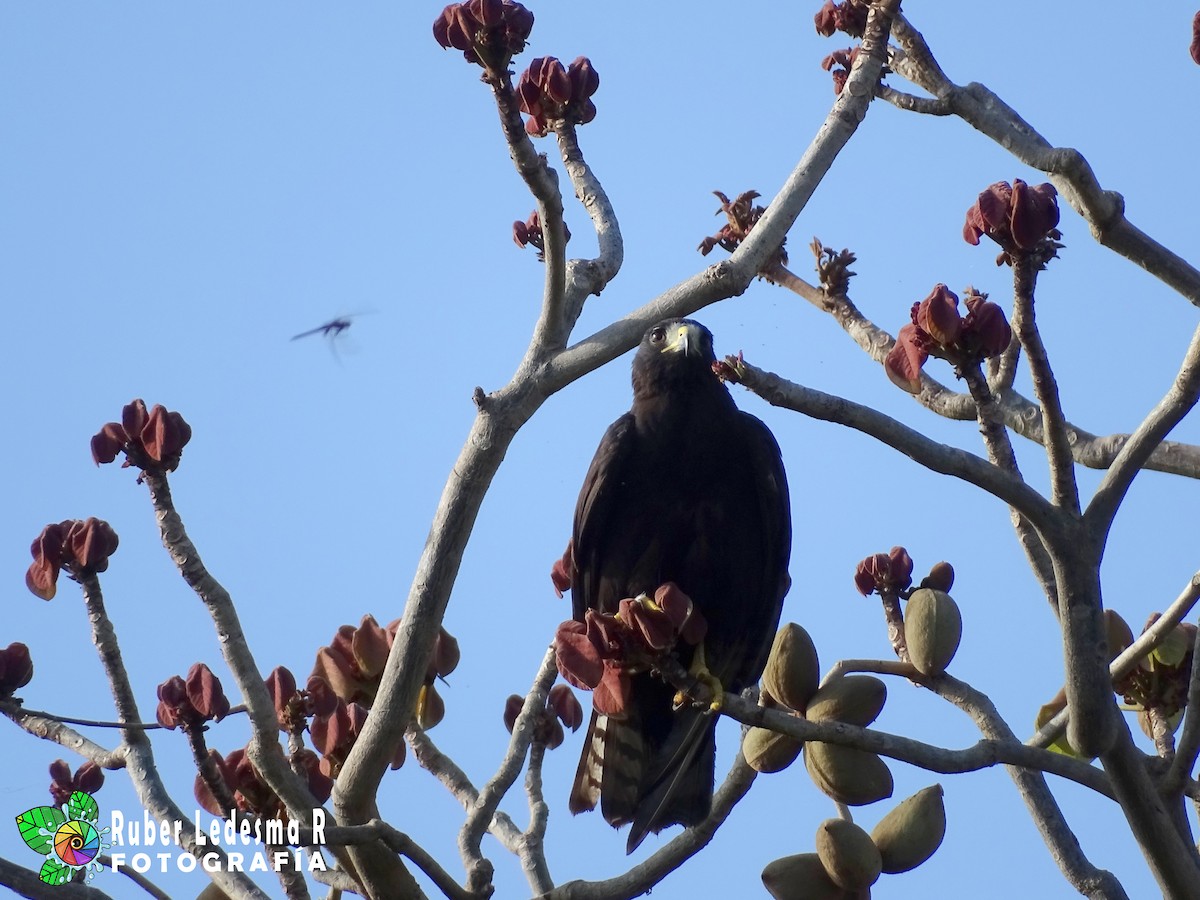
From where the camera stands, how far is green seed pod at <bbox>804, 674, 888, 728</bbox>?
12.2 ft

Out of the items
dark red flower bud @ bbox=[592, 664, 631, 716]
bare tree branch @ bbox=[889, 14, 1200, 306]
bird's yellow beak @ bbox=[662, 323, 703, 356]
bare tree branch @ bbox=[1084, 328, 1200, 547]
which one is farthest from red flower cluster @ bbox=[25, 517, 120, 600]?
bare tree branch @ bbox=[889, 14, 1200, 306]

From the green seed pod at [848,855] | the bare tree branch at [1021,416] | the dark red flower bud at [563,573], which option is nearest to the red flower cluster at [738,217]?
the bare tree branch at [1021,416]

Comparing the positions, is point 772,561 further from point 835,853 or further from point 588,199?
point 835,853

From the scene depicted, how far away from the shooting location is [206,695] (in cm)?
376

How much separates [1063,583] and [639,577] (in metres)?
2.60

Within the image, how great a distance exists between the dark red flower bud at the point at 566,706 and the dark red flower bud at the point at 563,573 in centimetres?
73

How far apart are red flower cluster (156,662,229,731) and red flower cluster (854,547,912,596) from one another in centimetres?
214

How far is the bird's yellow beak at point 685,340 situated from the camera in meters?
5.88

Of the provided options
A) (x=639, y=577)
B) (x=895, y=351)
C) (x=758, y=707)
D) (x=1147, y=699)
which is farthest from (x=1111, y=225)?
(x=639, y=577)

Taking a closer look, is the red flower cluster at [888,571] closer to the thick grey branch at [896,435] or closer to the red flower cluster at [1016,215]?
the thick grey branch at [896,435]

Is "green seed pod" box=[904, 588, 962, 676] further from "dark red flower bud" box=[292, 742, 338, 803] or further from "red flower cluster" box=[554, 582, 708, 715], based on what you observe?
"dark red flower bud" box=[292, 742, 338, 803]

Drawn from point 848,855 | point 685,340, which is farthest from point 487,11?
point 685,340

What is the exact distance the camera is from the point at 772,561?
5.79 metres

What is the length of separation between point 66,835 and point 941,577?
3.03m
